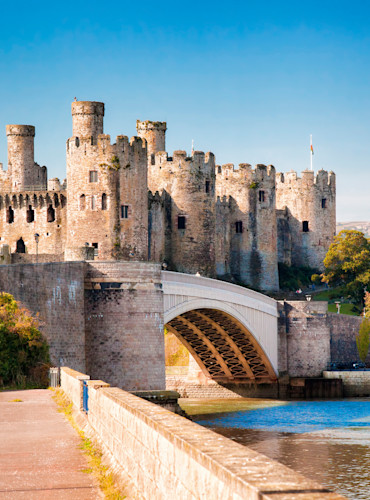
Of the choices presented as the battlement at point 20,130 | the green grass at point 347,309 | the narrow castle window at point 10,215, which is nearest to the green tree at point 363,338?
the green grass at point 347,309

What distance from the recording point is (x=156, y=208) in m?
59.4

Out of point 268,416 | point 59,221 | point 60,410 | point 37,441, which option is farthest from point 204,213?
point 37,441

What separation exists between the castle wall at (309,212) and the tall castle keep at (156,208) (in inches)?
3.4

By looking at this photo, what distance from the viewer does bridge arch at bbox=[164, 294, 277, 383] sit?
4408 centimetres

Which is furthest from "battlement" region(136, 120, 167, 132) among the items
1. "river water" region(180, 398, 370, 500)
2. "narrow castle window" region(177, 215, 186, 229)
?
"river water" region(180, 398, 370, 500)

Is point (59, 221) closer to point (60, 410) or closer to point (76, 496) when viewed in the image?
point (60, 410)

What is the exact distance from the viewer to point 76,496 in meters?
8.41

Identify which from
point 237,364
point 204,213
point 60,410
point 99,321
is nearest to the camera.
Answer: point 60,410

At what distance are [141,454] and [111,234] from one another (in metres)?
45.6

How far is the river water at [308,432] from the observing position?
28.9m

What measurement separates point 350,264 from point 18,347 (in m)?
48.3

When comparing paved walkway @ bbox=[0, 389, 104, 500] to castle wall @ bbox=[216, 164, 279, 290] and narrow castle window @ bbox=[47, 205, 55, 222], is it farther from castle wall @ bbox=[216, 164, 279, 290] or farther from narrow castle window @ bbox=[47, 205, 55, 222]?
castle wall @ bbox=[216, 164, 279, 290]

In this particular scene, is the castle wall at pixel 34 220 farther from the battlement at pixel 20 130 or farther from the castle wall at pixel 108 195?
the battlement at pixel 20 130

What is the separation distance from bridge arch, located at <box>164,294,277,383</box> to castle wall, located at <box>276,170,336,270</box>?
2819 centimetres
